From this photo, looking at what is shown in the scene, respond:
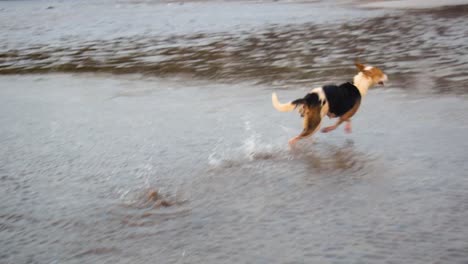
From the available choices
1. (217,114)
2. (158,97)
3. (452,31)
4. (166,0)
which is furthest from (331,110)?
(166,0)

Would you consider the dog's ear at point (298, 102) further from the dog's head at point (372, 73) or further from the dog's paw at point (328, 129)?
the dog's head at point (372, 73)

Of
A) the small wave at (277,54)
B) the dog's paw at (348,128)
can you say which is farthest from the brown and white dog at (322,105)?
the small wave at (277,54)

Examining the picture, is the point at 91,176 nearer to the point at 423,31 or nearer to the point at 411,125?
the point at 411,125

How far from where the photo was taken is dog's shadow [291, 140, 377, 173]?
5.93 metres

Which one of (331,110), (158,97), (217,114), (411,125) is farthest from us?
(158,97)

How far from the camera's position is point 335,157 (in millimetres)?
6281

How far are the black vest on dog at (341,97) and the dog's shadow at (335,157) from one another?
0.34 metres

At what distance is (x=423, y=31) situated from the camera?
1570cm

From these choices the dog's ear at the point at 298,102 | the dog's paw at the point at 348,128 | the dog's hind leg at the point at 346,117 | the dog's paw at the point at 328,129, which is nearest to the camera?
the dog's ear at the point at 298,102

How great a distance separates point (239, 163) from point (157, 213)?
4.54ft

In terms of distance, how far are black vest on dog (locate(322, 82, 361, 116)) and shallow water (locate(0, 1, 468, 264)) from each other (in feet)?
1.12

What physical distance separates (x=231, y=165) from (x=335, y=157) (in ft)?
3.09

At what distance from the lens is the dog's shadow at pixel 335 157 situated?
234 inches

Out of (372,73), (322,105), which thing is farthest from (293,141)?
(372,73)
